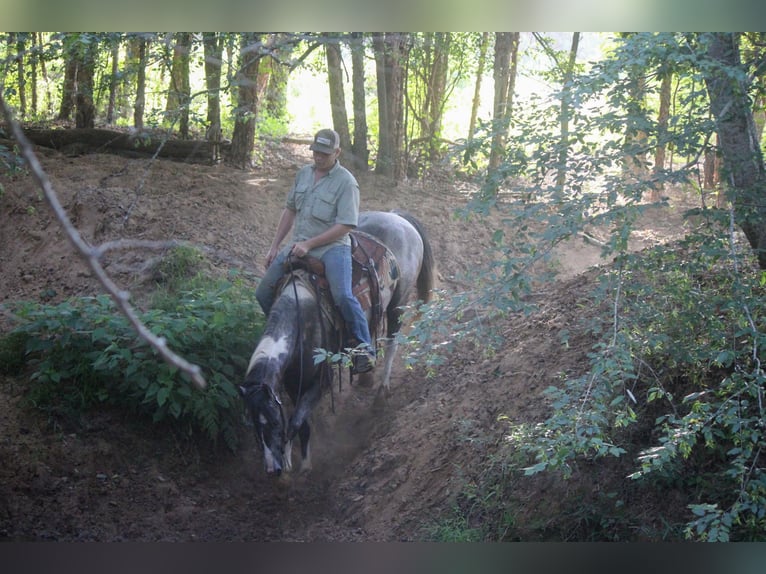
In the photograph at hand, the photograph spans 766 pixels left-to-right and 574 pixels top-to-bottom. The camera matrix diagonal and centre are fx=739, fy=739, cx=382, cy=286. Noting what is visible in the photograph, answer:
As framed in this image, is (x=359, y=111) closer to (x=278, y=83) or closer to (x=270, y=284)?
(x=278, y=83)

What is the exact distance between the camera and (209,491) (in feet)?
9.37

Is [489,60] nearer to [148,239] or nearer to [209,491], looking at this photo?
[148,239]

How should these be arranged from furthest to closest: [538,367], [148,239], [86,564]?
[538,367] → [148,239] → [86,564]

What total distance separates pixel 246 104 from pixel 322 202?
0.59 metres

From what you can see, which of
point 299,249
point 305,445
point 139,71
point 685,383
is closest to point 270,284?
point 299,249

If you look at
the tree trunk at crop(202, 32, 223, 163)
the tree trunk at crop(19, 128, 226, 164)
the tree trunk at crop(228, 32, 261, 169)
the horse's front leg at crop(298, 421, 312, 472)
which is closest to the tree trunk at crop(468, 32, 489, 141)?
the tree trunk at crop(228, 32, 261, 169)

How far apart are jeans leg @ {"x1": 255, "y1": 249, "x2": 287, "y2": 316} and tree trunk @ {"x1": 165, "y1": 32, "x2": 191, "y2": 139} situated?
75 centimetres

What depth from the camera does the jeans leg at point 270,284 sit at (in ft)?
10.3

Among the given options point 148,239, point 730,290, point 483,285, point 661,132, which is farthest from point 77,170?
point 730,290

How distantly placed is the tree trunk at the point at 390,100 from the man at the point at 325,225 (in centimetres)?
22

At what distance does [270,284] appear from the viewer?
3146 millimetres

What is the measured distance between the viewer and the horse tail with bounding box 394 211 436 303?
364cm

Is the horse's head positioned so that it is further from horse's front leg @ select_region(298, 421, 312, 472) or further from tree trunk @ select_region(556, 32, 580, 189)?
tree trunk @ select_region(556, 32, 580, 189)

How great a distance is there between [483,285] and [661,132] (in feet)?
2.97
